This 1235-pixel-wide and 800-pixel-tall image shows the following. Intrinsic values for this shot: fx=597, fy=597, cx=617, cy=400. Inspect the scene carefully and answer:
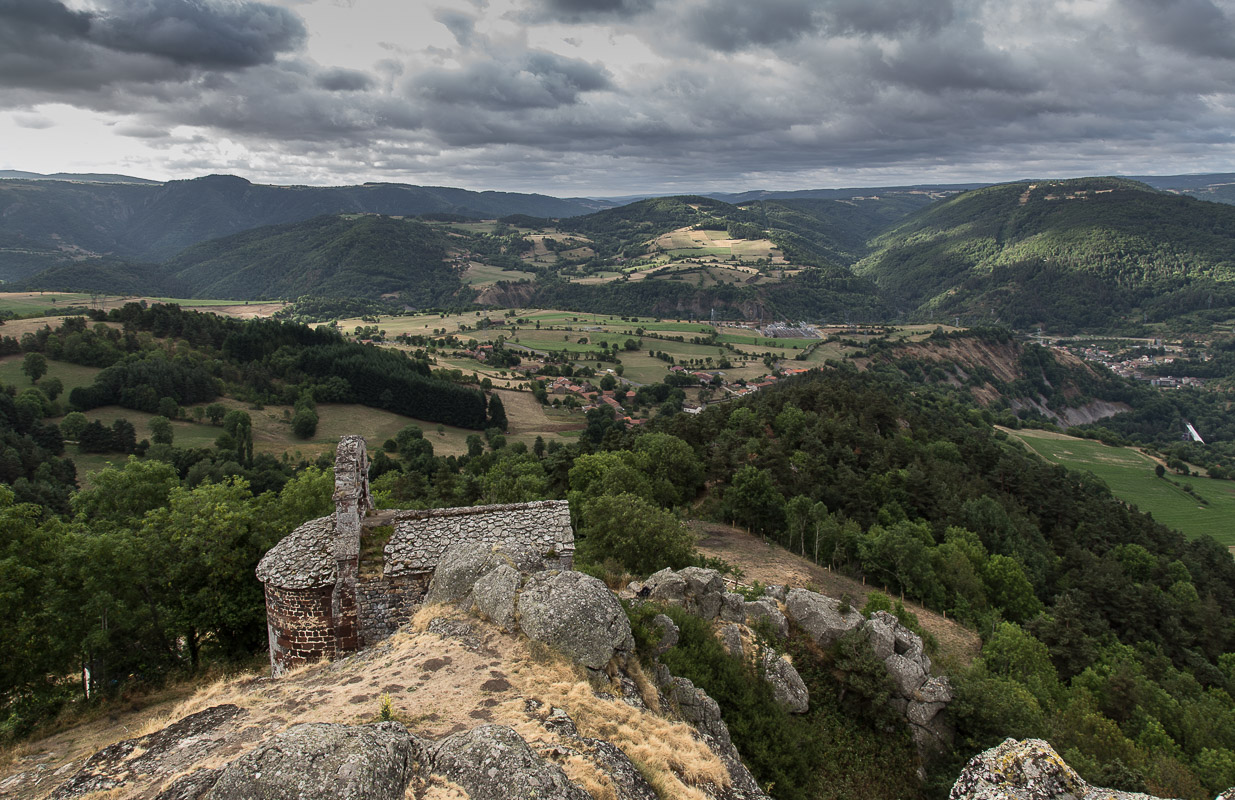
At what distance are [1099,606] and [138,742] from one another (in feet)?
189

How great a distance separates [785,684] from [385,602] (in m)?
13.5

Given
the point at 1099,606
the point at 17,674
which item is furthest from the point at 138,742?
the point at 1099,606

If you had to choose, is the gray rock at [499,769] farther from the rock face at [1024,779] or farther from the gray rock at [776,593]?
the gray rock at [776,593]

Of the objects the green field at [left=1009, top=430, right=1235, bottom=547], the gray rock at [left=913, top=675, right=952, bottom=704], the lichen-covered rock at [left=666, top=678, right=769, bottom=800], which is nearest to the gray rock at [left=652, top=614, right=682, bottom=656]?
the lichen-covered rock at [left=666, top=678, right=769, bottom=800]

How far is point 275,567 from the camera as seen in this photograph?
680 inches

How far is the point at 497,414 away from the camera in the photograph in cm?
11812

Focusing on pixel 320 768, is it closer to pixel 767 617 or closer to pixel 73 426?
pixel 767 617

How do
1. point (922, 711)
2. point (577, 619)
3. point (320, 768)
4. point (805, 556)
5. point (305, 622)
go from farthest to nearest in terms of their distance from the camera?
point (805, 556)
point (922, 711)
point (305, 622)
point (577, 619)
point (320, 768)

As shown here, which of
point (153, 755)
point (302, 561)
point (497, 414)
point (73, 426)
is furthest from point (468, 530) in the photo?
point (497, 414)

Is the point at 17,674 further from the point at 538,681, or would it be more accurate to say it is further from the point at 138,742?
the point at 538,681

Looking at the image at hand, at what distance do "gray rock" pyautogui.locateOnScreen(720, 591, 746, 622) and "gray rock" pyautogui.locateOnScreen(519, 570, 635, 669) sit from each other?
864 centimetres

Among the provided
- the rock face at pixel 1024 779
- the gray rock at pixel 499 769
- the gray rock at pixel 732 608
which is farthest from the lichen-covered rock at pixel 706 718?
the gray rock at pixel 732 608

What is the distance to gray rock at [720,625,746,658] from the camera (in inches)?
790

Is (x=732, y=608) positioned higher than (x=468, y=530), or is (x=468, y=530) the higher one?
(x=468, y=530)
